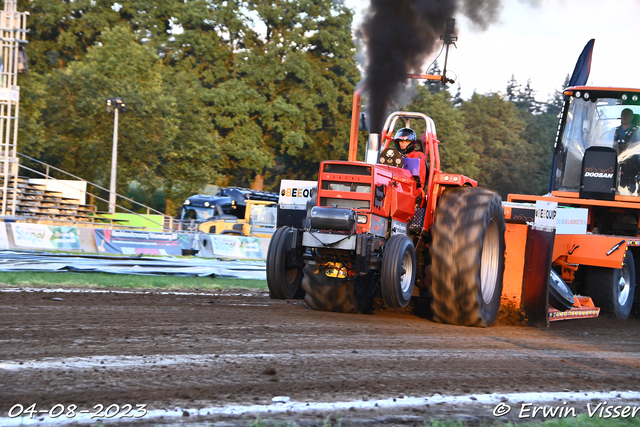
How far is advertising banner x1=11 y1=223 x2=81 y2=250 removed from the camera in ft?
68.3

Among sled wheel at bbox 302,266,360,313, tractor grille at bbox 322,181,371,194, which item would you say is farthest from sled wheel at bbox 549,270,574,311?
tractor grille at bbox 322,181,371,194

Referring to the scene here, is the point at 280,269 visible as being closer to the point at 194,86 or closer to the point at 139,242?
the point at 139,242

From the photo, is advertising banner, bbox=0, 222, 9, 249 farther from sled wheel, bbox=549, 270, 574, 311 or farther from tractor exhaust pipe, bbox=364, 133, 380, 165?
sled wheel, bbox=549, 270, 574, 311

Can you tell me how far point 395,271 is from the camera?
7.64 m

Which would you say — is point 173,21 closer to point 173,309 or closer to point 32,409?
point 173,309

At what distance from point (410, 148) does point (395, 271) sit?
211 centimetres

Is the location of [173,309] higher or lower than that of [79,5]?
lower

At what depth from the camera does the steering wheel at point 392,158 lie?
9039mm

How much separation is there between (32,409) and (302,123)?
40.6 metres

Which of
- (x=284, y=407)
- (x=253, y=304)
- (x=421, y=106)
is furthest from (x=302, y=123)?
(x=284, y=407)

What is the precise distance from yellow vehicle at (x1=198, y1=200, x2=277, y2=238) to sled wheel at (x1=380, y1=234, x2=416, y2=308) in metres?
19.7

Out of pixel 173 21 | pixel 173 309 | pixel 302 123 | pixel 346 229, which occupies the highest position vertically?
pixel 173 21

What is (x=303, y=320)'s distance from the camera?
25.6 ft

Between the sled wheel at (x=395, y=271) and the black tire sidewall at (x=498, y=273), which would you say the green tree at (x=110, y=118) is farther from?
the sled wheel at (x=395, y=271)
